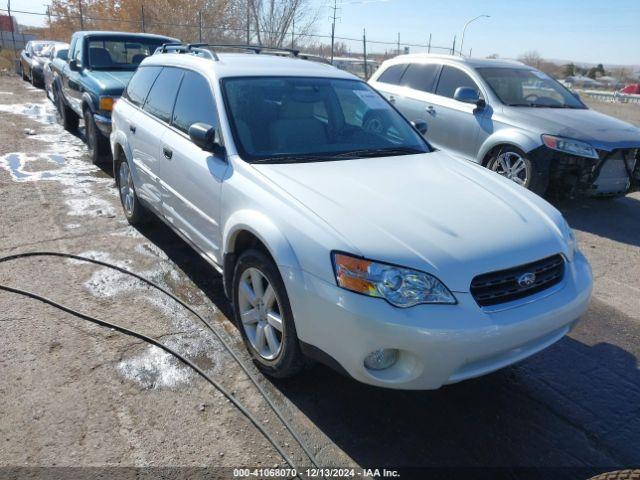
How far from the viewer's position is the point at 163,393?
2.90 meters

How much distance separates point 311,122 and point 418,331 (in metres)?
1.93

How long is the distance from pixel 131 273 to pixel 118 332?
92 cm

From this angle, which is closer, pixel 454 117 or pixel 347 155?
pixel 347 155

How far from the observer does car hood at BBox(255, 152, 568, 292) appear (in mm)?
2434

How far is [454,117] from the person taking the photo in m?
7.02

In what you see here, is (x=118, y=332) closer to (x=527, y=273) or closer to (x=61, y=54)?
(x=527, y=273)

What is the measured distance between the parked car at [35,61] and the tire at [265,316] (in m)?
16.3

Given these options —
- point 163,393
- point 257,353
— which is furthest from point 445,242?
point 163,393

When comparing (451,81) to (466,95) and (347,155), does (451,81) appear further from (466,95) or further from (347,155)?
(347,155)

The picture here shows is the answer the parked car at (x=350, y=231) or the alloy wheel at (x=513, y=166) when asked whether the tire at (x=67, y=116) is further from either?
the alloy wheel at (x=513, y=166)

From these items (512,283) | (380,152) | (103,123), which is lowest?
(103,123)

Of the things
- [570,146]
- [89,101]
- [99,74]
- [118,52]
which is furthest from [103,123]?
[570,146]

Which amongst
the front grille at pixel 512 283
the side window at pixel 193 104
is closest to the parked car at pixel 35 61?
the side window at pixel 193 104

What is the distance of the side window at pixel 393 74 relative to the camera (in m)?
8.08
